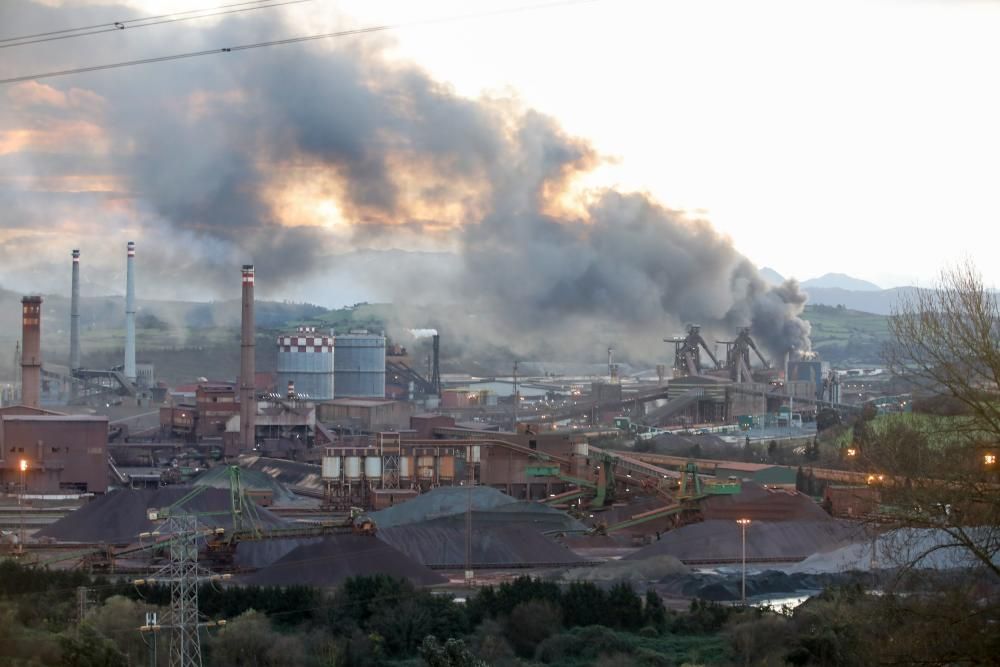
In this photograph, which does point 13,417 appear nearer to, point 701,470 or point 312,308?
point 701,470

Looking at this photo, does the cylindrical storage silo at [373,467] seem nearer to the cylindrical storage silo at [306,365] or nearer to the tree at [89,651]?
the tree at [89,651]

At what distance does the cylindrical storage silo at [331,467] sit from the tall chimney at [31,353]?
24.6ft

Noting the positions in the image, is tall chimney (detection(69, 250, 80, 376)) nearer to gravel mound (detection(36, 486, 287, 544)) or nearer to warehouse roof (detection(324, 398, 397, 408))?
warehouse roof (detection(324, 398, 397, 408))

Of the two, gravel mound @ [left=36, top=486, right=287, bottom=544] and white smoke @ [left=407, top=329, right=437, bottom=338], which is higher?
white smoke @ [left=407, top=329, right=437, bottom=338]

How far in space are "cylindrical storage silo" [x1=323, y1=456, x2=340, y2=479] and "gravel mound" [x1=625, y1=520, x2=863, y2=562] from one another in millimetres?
7264

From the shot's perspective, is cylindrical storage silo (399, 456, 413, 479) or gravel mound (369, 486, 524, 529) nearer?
gravel mound (369, 486, 524, 529)

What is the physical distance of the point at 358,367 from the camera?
47.4m

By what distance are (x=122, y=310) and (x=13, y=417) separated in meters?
41.2

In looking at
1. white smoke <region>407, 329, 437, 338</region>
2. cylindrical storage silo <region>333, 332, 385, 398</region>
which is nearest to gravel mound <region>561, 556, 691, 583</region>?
cylindrical storage silo <region>333, 332, 385, 398</region>

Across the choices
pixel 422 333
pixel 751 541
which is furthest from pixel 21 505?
pixel 422 333

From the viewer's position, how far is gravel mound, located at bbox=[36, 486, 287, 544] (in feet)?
69.7

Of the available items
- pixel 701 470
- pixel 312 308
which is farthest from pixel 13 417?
pixel 312 308

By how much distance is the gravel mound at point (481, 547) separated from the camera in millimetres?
19453

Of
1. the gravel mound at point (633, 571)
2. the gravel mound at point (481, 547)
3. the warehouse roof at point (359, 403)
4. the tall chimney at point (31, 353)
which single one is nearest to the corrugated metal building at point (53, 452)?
the tall chimney at point (31, 353)
